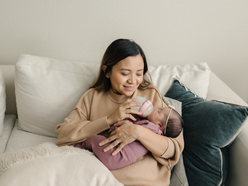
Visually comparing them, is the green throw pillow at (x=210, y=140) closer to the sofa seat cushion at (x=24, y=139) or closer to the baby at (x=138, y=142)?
the baby at (x=138, y=142)

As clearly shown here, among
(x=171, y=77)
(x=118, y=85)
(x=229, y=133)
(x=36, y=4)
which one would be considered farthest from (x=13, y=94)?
(x=229, y=133)

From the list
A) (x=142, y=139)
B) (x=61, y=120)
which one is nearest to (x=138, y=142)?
(x=142, y=139)

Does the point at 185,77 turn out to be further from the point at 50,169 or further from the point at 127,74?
the point at 50,169

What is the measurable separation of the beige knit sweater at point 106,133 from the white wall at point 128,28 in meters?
0.54

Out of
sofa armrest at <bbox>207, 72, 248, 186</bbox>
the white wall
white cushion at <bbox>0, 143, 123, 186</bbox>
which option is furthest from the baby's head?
the white wall

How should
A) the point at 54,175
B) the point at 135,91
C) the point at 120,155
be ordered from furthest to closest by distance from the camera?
the point at 135,91, the point at 120,155, the point at 54,175

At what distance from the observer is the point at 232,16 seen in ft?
5.94

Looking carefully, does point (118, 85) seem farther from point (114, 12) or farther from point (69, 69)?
point (114, 12)

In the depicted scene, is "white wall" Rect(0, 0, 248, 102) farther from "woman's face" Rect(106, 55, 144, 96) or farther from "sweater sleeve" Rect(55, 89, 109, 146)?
"sweater sleeve" Rect(55, 89, 109, 146)

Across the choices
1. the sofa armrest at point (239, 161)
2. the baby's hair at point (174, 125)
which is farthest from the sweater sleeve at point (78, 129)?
the sofa armrest at point (239, 161)

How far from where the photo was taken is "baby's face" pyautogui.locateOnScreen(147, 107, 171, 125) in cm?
128

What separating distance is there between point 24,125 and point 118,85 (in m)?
0.81

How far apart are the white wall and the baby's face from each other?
748 mm

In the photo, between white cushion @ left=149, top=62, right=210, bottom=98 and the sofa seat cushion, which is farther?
white cushion @ left=149, top=62, right=210, bottom=98
